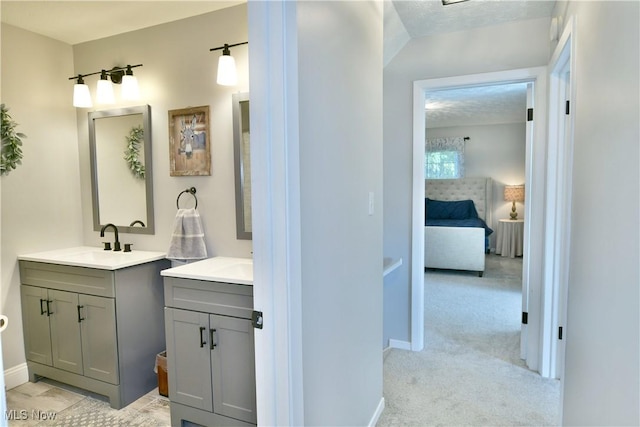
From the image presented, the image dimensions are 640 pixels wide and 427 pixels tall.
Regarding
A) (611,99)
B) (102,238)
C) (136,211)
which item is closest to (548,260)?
(611,99)

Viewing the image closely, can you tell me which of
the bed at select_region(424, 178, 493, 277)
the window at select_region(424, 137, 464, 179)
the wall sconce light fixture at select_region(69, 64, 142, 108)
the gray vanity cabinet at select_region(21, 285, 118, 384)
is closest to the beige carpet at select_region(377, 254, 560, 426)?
the bed at select_region(424, 178, 493, 277)

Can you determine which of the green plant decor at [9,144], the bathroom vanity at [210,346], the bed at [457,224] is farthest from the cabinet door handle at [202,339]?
the bed at [457,224]

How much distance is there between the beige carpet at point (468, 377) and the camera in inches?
86.9

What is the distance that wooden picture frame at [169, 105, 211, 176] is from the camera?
252cm

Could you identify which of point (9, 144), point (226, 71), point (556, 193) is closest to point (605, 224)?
point (556, 193)

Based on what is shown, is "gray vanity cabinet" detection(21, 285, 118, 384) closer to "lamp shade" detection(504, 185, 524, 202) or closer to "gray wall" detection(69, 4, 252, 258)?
"gray wall" detection(69, 4, 252, 258)

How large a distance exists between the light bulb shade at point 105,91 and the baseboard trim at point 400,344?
2.79m

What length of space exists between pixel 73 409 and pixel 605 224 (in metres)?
2.87

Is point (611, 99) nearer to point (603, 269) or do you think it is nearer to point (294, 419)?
point (603, 269)

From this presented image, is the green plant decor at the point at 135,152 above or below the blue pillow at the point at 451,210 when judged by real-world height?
above

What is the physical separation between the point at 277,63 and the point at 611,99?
1.07m

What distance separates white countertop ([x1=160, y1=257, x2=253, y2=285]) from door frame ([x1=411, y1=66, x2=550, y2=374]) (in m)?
1.43

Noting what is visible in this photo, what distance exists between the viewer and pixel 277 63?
3.95 ft

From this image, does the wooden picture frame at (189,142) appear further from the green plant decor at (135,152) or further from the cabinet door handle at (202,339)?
the cabinet door handle at (202,339)
